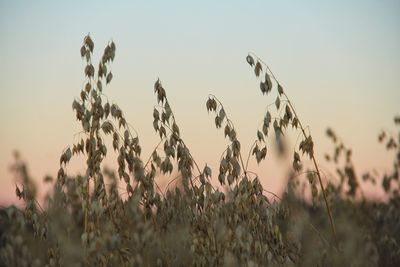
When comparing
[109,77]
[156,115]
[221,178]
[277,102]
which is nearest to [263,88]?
[277,102]

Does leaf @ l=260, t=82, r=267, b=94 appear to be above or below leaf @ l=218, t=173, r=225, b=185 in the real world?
above

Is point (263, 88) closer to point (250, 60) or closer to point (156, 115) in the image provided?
point (250, 60)

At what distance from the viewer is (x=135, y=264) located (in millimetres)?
3906

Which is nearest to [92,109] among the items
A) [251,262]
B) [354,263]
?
[251,262]

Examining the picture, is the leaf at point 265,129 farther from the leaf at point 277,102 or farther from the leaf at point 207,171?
the leaf at point 207,171

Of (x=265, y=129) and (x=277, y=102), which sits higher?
(x=277, y=102)

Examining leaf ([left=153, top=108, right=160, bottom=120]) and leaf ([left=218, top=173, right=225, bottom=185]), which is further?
leaf ([left=153, top=108, right=160, bottom=120])

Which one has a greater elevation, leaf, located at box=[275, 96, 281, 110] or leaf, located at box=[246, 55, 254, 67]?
leaf, located at box=[246, 55, 254, 67]

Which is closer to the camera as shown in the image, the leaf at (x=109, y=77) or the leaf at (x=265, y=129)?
the leaf at (x=265, y=129)

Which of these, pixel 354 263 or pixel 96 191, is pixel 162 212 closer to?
pixel 96 191

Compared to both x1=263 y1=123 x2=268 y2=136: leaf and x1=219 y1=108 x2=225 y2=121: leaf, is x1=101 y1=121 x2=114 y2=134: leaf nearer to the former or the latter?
x1=219 y1=108 x2=225 y2=121: leaf

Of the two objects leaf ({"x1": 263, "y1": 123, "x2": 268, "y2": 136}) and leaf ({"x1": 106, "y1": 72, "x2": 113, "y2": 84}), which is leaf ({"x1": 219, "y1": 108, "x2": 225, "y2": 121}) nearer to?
leaf ({"x1": 263, "y1": 123, "x2": 268, "y2": 136})

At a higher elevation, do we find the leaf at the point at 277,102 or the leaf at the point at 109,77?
the leaf at the point at 109,77

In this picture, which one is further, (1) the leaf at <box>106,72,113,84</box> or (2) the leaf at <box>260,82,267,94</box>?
(1) the leaf at <box>106,72,113,84</box>
